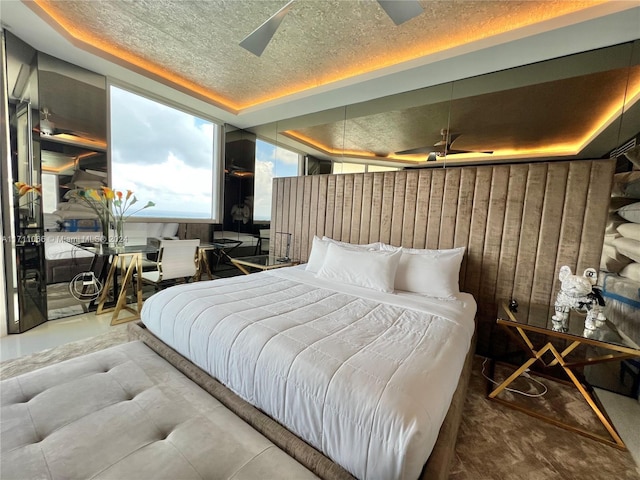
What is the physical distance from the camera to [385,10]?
158cm

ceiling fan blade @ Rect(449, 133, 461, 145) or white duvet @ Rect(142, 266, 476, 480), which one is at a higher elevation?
ceiling fan blade @ Rect(449, 133, 461, 145)

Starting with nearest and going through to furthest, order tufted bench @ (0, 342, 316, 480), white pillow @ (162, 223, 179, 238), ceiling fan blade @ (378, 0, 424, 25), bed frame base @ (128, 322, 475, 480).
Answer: tufted bench @ (0, 342, 316, 480) < bed frame base @ (128, 322, 475, 480) < ceiling fan blade @ (378, 0, 424, 25) < white pillow @ (162, 223, 179, 238)

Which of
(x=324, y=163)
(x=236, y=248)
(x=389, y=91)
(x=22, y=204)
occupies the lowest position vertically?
(x=236, y=248)

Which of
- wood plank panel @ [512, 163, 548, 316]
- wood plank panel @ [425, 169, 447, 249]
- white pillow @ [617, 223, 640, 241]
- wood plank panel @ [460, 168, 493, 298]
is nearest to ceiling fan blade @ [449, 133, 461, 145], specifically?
wood plank panel @ [425, 169, 447, 249]

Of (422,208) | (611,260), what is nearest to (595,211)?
(611,260)

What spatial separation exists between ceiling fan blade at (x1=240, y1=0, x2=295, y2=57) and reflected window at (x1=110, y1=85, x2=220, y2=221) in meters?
2.44

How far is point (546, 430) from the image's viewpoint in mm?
1596

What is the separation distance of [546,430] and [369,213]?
7.25 feet

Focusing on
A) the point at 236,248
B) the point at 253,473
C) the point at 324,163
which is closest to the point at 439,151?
the point at 324,163

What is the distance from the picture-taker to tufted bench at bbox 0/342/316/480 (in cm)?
84

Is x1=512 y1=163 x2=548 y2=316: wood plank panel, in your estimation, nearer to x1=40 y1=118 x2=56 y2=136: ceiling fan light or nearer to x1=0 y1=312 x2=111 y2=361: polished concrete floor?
x1=0 y1=312 x2=111 y2=361: polished concrete floor

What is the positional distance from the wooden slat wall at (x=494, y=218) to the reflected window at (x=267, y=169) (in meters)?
1.12

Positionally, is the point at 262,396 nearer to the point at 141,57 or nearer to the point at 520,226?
the point at 520,226

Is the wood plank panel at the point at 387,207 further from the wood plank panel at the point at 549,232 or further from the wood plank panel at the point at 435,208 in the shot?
the wood plank panel at the point at 549,232
